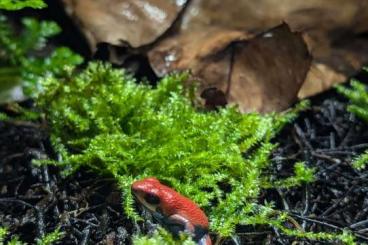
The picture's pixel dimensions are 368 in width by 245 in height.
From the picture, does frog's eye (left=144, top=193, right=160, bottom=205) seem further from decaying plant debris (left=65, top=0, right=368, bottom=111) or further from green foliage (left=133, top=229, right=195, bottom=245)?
decaying plant debris (left=65, top=0, right=368, bottom=111)

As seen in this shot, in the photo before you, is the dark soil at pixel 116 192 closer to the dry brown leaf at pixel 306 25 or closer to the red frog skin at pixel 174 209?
the red frog skin at pixel 174 209

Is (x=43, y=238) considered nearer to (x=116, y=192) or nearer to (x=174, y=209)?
(x=116, y=192)

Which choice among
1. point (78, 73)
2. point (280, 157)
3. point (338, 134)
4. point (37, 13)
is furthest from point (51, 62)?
point (338, 134)

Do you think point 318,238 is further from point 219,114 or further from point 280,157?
point 219,114

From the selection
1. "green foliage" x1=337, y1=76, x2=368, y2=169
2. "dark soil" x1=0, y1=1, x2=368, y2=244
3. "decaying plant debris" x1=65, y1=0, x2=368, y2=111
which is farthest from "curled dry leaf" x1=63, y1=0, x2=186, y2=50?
"green foliage" x1=337, y1=76, x2=368, y2=169

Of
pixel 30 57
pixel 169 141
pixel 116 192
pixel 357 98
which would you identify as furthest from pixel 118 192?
pixel 357 98

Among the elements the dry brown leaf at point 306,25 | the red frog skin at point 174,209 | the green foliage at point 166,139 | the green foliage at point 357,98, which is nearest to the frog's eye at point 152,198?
the red frog skin at point 174,209
